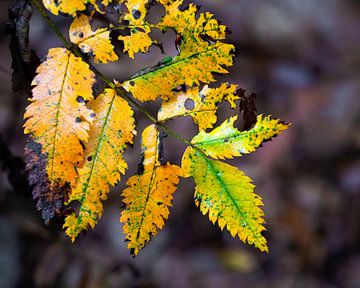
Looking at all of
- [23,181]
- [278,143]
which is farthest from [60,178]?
[278,143]

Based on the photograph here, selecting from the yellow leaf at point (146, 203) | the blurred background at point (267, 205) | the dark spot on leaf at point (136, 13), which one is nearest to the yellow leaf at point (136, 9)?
the dark spot on leaf at point (136, 13)

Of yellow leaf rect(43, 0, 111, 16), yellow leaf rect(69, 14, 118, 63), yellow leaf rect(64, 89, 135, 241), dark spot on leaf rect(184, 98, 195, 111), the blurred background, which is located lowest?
the blurred background

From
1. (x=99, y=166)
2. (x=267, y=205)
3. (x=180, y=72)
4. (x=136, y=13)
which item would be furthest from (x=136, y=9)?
(x=267, y=205)

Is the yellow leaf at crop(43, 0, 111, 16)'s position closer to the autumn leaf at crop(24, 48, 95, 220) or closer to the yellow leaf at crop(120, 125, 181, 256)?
the autumn leaf at crop(24, 48, 95, 220)

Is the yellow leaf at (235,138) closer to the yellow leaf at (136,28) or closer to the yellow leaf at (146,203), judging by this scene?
the yellow leaf at (146,203)

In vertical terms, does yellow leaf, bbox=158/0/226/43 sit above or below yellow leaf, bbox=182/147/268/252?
above

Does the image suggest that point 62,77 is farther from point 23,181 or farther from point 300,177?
point 300,177

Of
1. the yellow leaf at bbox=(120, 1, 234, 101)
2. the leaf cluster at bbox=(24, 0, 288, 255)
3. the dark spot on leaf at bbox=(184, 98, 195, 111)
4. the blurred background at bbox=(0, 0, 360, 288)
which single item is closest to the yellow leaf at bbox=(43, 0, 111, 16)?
the leaf cluster at bbox=(24, 0, 288, 255)
